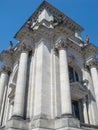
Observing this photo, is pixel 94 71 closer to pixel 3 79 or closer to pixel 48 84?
pixel 48 84

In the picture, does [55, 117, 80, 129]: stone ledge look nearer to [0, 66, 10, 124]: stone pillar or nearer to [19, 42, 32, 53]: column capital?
[19, 42, 32, 53]: column capital

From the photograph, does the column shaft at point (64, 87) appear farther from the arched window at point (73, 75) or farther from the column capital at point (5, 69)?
the column capital at point (5, 69)

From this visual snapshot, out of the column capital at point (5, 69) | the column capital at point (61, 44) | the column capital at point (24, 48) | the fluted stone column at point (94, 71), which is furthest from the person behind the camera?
the column capital at point (5, 69)

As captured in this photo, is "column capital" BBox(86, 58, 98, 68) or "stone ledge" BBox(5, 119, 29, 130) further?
"column capital" BBox(86, 58, 98, 68)

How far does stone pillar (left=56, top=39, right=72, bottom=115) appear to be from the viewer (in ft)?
55.6

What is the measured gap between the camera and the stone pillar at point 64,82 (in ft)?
55.6

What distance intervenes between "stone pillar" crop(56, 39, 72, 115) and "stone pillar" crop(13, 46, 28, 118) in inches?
164

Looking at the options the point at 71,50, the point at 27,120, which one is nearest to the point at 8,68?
the point at 71,50

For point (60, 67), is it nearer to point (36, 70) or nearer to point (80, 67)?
point (36, 70)

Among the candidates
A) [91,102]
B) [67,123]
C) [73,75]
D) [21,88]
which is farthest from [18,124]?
[73,75]

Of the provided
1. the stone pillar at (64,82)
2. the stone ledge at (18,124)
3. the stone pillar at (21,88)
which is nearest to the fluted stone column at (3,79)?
the stone pillar at (21,88)

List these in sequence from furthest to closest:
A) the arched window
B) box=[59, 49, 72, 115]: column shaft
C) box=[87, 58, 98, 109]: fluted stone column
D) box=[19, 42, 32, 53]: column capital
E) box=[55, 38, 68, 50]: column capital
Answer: box=[87, 58, 98, 109]: fluted stone column, the arched window, box=[19, 42, 32, 53]: column capital, box=[55, 38, 68, 50]: column capital, box=[59, 49, 72, 115]: column shaft

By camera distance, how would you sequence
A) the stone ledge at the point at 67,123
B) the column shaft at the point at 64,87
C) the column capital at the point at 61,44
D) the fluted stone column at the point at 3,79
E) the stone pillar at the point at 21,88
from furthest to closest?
1. the fluted stone column at the point at 3,79
2. the column capital at the point at 61,44
3. the stone pillar at the point at 21,88
4. the column shaft at the point at 64,87
5. the stone ledge at the point at 67,123

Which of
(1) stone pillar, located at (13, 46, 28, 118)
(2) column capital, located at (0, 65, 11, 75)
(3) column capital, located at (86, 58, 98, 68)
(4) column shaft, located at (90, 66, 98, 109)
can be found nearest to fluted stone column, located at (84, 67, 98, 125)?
(4) column shaft, located at (90, 66, 98, 109)
